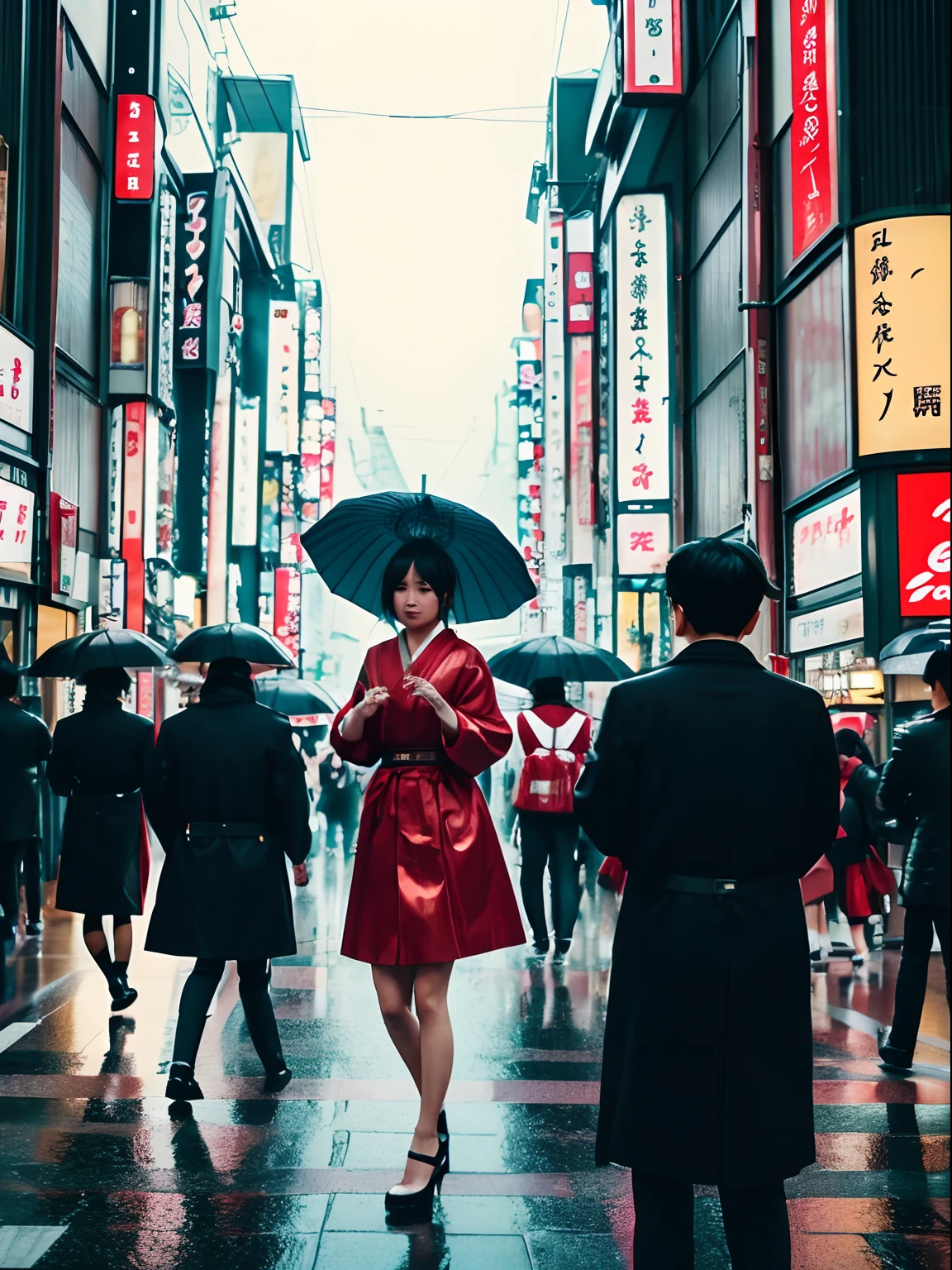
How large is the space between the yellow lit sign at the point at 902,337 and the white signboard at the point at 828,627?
139cm

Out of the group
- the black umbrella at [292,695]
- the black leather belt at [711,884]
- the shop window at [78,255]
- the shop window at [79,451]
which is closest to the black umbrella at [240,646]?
the black leather belt at [711,884]

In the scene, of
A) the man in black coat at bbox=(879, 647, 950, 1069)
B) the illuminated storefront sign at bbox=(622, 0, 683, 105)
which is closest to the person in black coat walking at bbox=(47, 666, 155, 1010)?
the man in black coat at bbox=(879, 647, 950, 1069)

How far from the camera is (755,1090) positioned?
3.01 metres

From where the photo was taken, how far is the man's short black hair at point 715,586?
3180 millimetres

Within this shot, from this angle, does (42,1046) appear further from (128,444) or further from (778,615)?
(128,444)

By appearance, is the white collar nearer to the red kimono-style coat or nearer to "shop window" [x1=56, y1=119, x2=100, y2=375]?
the red kimono-style coat

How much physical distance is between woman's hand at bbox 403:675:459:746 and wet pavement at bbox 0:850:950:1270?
134 cm

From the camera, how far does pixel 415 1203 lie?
13.4ft

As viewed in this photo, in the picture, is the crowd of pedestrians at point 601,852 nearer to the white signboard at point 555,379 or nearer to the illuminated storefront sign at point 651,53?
the illuminated storefront sign at point 651,53

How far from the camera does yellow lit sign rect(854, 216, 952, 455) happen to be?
1095 centimetres

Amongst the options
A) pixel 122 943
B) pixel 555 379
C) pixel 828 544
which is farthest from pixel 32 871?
pixel 555 379

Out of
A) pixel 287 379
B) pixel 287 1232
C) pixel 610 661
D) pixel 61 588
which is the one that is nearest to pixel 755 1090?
pixel 287 1232

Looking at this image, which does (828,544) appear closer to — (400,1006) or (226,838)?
(226,838)

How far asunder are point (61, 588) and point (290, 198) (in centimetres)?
2757
